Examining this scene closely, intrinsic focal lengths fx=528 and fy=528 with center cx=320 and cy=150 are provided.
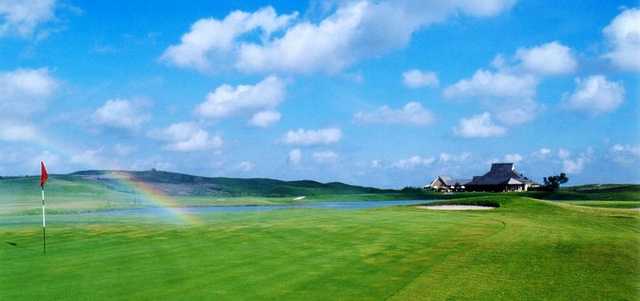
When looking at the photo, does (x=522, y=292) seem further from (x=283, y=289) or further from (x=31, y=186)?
(x=31, y=186)

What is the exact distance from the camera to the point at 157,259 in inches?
850

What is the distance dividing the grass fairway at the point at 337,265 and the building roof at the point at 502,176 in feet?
360

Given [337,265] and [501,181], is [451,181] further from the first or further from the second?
[337,265]

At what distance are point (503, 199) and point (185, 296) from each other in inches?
1930

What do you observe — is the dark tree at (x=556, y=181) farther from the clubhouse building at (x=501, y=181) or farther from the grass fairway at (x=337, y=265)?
the grass fairway at (x=337, y=265)

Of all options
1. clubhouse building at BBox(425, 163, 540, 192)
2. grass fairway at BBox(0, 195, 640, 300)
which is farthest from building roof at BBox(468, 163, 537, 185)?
grass fairway at BBox(0, 195, 640, 300)

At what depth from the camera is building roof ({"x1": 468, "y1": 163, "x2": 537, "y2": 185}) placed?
5438 inches

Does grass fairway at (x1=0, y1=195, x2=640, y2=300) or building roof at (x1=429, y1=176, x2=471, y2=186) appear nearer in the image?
grass fairway at (x1=0, y1=195, x2=640, y2=300)

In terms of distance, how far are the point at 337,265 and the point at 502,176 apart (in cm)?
12983

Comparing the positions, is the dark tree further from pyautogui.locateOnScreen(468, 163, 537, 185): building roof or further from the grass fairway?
the grass fairway

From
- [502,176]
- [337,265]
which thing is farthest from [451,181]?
[337,265]

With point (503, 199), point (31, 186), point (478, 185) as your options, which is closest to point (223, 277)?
point (503, 199)

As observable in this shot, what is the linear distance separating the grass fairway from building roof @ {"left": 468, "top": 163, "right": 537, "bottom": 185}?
10958 cm

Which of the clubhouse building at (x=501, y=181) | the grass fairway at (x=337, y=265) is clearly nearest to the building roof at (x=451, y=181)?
the clubhouse building at (x=501, y=181)
